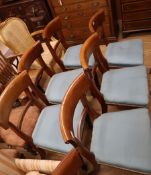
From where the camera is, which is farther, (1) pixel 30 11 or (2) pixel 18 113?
(1) pixel 30 11

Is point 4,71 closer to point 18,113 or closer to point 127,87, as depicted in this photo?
point 18,113

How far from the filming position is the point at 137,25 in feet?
8.73

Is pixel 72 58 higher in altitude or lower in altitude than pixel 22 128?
higher

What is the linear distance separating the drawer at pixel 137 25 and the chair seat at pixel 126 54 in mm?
870

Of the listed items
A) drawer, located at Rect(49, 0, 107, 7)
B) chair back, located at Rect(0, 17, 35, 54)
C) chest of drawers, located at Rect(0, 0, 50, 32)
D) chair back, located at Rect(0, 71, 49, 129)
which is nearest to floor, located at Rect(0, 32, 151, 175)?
chair back, located at Rect(0, 71, 49, 129)

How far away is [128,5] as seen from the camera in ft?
8.07

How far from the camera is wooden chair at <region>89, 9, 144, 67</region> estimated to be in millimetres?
1731

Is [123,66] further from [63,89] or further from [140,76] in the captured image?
[63,89]

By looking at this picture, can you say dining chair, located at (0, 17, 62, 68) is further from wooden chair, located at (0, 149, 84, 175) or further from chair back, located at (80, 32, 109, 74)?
wooden chair, located at (0, 149, 84, 175)

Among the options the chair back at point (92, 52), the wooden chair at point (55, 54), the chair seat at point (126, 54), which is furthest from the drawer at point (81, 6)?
the chair back at point (92, 52)

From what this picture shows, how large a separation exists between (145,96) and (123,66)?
19.6 inches

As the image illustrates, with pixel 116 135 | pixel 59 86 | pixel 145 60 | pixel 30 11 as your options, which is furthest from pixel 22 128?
pixel 30 11

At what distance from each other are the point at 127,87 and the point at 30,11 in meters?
2.08

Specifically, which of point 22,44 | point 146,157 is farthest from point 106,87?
point 22,44
